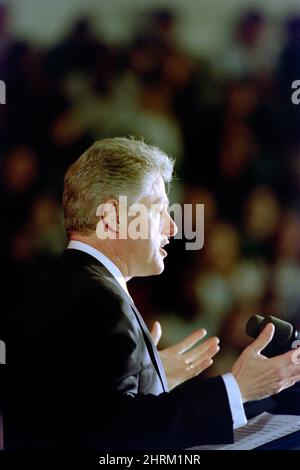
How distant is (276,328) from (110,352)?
0.36 metres

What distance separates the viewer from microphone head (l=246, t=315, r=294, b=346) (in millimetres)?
1230

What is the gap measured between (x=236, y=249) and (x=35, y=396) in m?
0.58

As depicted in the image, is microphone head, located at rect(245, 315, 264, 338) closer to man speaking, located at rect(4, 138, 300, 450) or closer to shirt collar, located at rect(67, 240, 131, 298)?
man speaking, located at rect(4, 138, 300, 450)

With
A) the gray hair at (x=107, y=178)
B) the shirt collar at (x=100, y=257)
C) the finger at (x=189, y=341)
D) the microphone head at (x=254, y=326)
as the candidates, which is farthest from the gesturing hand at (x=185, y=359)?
the gray hair at (x=107, y=178)

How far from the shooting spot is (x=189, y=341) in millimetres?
1382

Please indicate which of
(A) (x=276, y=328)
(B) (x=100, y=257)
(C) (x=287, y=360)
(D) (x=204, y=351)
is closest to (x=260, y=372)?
(C) (x=287, y=360)

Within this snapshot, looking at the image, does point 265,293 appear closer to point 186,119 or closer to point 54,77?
point 186,119

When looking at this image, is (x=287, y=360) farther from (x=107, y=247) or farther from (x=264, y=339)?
(x=107, y=247)

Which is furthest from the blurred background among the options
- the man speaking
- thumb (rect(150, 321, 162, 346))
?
the man speaking

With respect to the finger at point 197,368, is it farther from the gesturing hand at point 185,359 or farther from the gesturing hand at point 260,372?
the gesturing hand at point 260,372

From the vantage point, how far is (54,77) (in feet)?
4.76

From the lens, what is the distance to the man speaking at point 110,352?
1.07 metres
